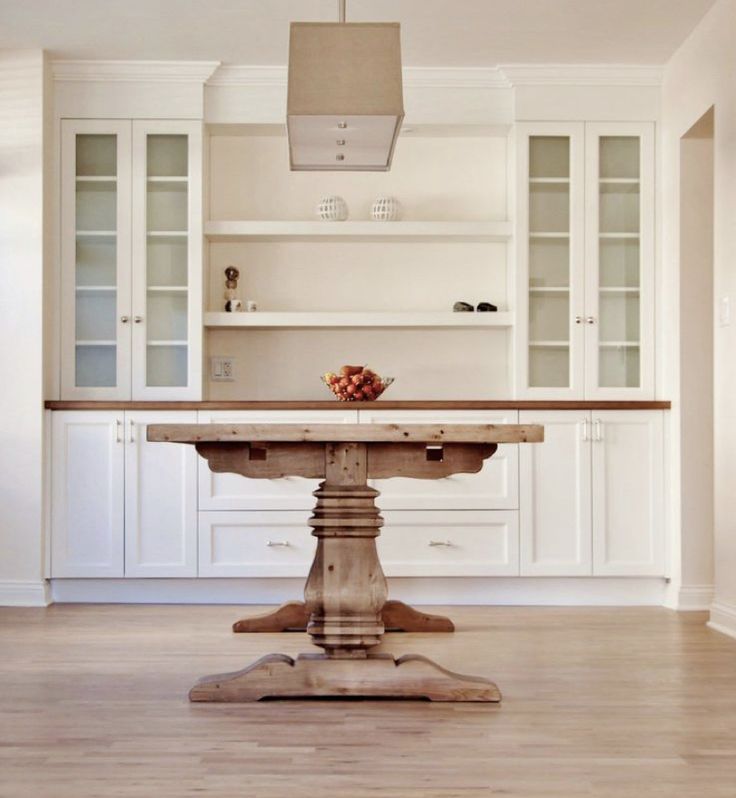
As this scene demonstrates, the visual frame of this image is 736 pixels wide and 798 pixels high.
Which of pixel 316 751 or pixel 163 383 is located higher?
pixel 163 383

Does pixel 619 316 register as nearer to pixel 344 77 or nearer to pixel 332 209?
pixel 332 209

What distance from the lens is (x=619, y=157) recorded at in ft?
15.9

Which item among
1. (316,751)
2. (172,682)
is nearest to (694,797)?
(316,751)

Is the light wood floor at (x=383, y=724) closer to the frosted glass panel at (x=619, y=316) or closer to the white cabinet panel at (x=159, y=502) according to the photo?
the white cabinet panel at (x=159, y=502)

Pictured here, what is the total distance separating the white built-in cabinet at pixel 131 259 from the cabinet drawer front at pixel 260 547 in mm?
637

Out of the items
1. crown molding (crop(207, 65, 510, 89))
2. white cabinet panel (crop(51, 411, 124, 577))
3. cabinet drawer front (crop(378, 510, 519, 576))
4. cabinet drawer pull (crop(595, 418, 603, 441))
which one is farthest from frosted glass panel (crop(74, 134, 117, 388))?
cabinet drawer pull (crop(595, 418, 603, 441))

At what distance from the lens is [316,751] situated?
239 centimetres

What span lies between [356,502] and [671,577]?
2.16 meters

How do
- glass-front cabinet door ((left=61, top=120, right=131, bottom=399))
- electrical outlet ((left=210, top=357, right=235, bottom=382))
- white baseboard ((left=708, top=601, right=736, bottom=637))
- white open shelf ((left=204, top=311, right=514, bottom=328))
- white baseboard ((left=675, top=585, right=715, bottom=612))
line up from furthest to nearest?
electrical outlet ((left=210, top=357, right=235, bottom=382))
white open shelf ((left=204, top=311, right=514, bottom=328))
glass-front cabinet door ((left=61, top=120, right=131, bottom=399))
white baseboard ((left=675, top=585, right=715, bottom=612))
white baseboard ((left=708, top=601, right=736, bottom=637))

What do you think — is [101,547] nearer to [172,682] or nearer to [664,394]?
[172,682]

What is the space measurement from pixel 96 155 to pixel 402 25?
1.47 m

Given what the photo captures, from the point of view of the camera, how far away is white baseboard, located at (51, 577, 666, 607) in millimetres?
4602

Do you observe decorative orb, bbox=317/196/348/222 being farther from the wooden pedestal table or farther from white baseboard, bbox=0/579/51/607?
the wooden pedestal table

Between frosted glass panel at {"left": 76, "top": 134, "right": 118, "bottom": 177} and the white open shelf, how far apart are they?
780mm
